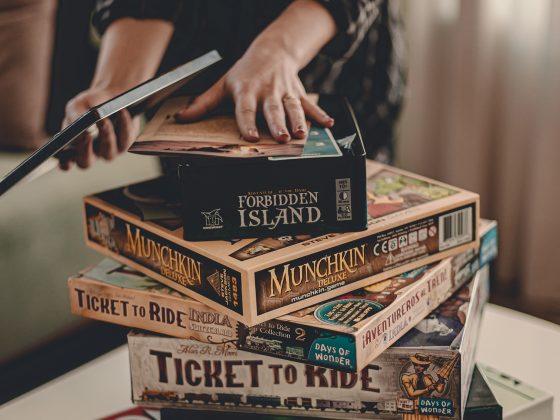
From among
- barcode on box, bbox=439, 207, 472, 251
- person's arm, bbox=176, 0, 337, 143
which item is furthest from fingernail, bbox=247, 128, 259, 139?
barcode on box, bbox=439, 207, 472, 251

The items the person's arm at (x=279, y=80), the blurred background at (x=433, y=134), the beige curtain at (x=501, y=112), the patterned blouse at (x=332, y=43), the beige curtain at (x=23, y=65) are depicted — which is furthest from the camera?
the beige curtain at (x=501, y=112)

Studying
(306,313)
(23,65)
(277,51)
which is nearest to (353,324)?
(306,313)

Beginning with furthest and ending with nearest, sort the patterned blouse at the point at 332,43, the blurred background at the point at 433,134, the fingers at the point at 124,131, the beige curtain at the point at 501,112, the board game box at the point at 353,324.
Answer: the beige curtain at the point at 501,112, the blurred background at the point at 433,134, the patterned blouse at the point at 332,43, the fingers at the point at 124,131, the board game box at the point at 353,324

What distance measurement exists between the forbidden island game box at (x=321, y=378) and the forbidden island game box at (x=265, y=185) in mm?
128

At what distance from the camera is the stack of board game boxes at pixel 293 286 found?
670 millimetres

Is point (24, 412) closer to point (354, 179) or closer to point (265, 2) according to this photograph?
point (354, 179)

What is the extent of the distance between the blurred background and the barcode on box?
83 cm

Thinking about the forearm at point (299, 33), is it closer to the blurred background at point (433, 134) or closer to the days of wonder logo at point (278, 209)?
the days of wonder logo at point (278, 209)

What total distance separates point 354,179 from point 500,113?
1220mm

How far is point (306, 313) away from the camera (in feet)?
2.24

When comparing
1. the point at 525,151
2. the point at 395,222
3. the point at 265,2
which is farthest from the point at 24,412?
the point at 525,151

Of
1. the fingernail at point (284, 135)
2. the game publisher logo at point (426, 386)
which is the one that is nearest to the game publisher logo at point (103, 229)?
the fingernail at point (284, 135)

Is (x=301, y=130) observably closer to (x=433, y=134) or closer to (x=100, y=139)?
(x=100, y=139)

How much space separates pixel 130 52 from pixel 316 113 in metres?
0.39
